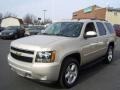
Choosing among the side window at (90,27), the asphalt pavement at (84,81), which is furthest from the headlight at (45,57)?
the side window at (90,27)

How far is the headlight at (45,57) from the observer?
5.36 meters

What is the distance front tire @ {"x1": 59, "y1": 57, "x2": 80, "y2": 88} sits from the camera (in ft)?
19.1

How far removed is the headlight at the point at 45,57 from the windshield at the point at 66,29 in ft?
4.41

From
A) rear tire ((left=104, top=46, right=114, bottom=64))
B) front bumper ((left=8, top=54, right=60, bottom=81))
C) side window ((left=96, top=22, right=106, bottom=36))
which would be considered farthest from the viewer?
rear tire ((left=104, top=46, right=114, bottom=64))

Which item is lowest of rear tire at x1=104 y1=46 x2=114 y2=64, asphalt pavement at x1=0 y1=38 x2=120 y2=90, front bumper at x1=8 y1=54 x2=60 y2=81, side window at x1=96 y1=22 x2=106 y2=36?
asphalt pavement at x1=0 y1=38 x2=120 y2=90

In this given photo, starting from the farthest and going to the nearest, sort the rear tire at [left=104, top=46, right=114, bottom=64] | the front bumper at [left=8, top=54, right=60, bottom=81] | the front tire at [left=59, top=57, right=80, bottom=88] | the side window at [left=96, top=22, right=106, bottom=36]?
1. the rear tire at [left=104, top=46, right=114, bottom=64]
2. the side window at [left=96, top=22, right=106, bottom=36]
3. the front tire at [left=59, top=57, right=80, bottom=88]
4. the front bumper at [left=8, top=54, right=60, bottom=81]

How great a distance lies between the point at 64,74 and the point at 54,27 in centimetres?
206

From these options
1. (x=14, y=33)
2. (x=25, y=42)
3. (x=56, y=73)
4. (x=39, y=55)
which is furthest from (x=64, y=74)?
(x=14, y=33)

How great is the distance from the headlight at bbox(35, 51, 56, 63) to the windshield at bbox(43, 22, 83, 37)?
4.41 ft

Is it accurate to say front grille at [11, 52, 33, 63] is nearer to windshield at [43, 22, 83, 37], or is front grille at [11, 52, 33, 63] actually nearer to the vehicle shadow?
the vehicle shadow

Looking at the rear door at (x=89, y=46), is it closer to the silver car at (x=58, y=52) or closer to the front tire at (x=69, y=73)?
the silver car at (x=58, y=52)

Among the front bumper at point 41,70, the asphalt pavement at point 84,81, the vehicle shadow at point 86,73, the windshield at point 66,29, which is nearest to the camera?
the front bumper at point 41,70

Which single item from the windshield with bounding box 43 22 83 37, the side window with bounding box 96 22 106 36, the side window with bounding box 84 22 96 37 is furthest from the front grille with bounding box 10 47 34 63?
the side window with bounding box 96 22 106 36

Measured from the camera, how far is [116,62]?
9742 millimetres
